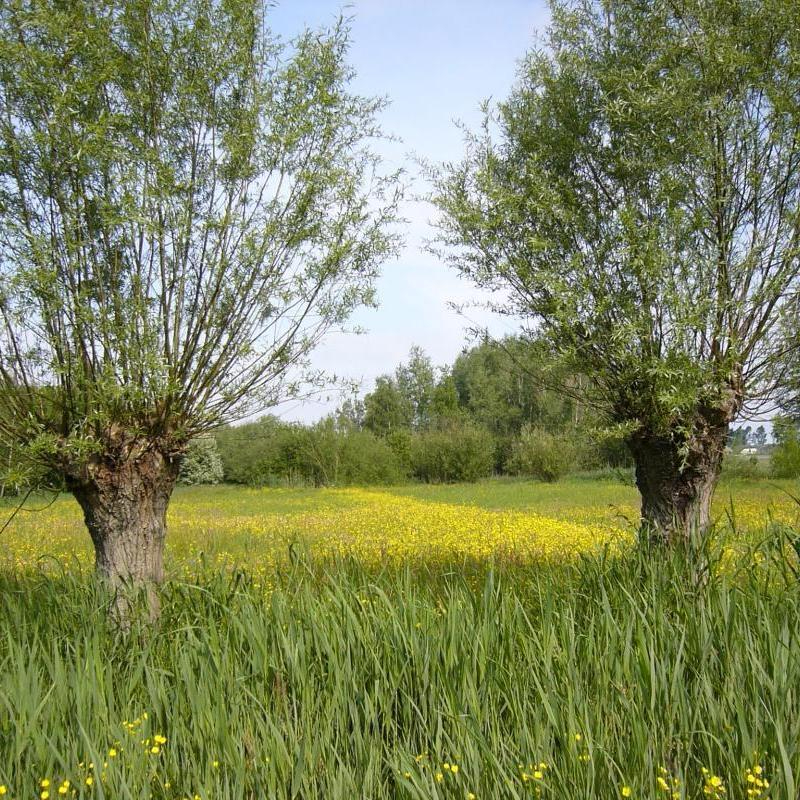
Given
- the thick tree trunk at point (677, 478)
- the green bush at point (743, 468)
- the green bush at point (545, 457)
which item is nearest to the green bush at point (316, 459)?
the green bush at point (545, 457)

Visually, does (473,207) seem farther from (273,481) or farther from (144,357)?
(273,481)

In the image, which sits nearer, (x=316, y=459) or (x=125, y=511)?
(x=125, y=511)

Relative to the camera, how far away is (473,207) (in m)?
5.77

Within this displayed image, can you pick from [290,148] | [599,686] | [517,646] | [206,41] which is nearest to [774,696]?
[599,686]

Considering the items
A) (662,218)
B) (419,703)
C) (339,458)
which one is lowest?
(419,703)

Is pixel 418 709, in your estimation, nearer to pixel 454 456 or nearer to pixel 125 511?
pixel 125 511

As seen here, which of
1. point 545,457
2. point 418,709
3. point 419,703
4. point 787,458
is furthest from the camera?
point 545,457

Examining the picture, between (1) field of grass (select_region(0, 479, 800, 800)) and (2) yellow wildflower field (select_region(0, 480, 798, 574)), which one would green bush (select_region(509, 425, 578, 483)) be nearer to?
(2) yellow wildflower field (select_region(0, 480, 798, 574))

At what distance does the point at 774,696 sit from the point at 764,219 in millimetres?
3926

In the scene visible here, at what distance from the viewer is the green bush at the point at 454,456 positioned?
3847 cm

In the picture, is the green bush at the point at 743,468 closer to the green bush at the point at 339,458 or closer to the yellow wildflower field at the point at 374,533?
the yellow wildflower field at the point at 374,533

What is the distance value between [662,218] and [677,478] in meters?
2.13

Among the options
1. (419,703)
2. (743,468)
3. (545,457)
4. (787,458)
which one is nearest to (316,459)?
(545,457)

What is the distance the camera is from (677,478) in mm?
5742
